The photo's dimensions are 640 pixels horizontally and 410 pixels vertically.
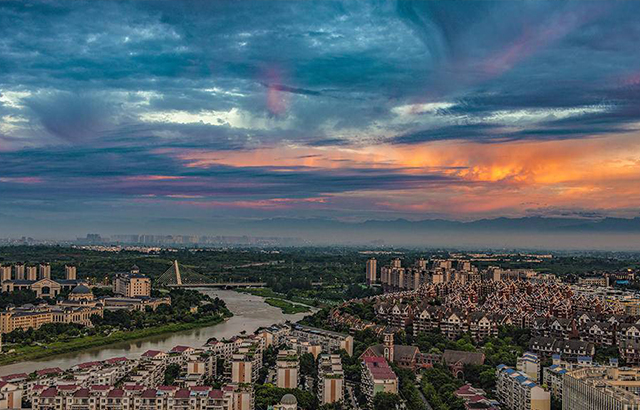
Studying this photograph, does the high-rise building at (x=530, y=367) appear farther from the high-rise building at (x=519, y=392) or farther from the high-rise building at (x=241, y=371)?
the high-rise building at (x=241, y=371)

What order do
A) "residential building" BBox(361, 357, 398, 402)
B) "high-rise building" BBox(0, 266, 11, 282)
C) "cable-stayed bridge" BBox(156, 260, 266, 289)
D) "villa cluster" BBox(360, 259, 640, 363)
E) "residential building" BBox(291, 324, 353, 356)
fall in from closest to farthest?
"residential building" BBox(361, 357, 398, 402) → "villa cluster" BBox(360, 259, 640, 363) → "residential building" BBox(291, 324, 353, 356) → "high-rise building" BBox(0, 266, 11, 282) → "cable-stayed bridge" BBox(156, 260, 266, 289)

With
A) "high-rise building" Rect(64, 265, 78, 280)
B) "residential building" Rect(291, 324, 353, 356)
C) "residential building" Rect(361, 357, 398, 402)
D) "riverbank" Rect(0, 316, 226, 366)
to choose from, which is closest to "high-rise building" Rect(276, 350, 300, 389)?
"residential building" Rect(361, 357, 398, 402)

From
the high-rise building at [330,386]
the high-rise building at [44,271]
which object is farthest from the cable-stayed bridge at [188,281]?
the high-rise building at [330,386]

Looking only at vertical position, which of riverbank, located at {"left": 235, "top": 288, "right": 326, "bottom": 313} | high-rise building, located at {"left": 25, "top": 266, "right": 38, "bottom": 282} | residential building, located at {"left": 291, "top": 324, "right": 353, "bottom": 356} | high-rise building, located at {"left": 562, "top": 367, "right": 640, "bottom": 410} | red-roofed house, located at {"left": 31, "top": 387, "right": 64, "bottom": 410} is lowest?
riverbank, located at {"left": 235, "top": 288, "right": 326, "bottom": 313}

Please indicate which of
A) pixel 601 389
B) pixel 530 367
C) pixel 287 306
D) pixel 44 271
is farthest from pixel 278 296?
pixel 601 389

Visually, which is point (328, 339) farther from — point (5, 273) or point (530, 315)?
point (5, 273)

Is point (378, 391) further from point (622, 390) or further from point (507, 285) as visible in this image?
point (507, 285)

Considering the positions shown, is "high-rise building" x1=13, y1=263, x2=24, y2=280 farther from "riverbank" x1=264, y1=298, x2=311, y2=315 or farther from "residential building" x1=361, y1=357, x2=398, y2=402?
"residential building" x1=361, y1=357, x2=398, y2=402
